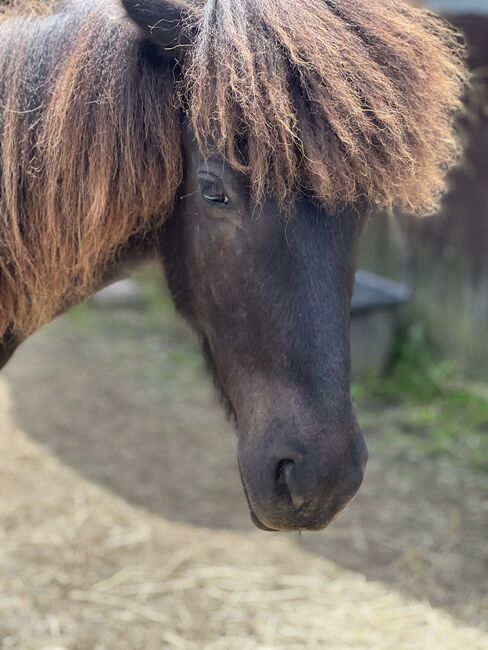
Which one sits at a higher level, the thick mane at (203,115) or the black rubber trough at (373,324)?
the thick mane at (203,115)

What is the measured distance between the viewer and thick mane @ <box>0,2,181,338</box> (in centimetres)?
174

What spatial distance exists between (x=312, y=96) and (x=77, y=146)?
22.1 inches

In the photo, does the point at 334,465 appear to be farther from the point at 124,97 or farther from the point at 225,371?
the point at 124,97

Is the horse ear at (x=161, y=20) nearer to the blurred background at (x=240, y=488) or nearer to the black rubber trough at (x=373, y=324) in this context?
the blurred background at (x=240, y=488)

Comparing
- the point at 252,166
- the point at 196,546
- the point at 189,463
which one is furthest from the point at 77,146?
the point at 189,463

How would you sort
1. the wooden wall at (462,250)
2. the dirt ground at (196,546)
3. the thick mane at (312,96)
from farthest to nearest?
the wooden wall at (462,250) < the dirt ground at (196,546) < the thick mane at (312,96)

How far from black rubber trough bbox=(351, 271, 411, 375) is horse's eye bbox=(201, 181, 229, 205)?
3.77 meters

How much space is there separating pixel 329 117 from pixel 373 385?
400cm

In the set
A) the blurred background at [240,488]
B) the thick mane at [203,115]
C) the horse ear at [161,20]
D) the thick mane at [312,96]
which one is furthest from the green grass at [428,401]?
the horse ear at [161,20]

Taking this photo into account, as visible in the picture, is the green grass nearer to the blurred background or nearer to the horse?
the blurred background

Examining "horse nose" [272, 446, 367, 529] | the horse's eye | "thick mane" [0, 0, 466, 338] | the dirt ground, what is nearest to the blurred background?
the dirt ground

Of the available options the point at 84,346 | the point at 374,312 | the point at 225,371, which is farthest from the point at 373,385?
the point at 225,371

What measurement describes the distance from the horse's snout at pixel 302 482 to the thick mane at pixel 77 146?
0.66 metres

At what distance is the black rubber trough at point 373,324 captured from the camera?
544 centimetres
